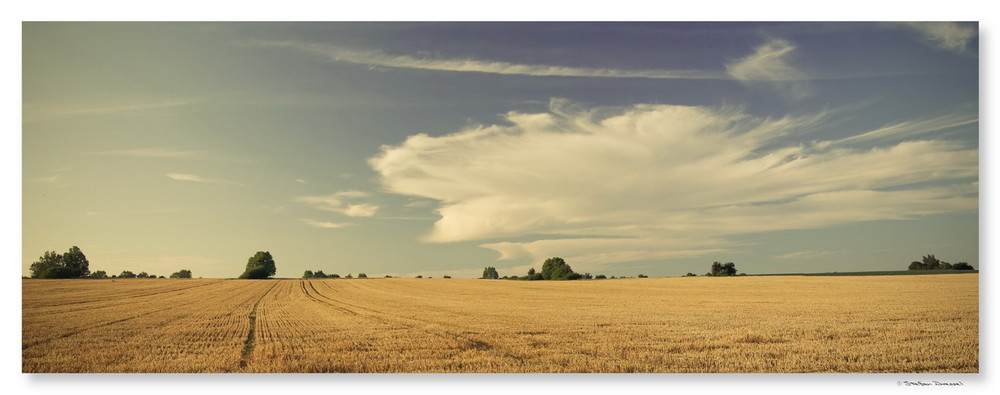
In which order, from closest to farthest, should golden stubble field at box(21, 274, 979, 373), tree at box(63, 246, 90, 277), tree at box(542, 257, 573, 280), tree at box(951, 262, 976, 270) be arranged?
golden stubble field at box(21, 274, 979, 373) < tree at box(951, 262, 976, 270) < tree at box(63, 246, 90, 277) < tree at box(542, 257, 573, 280)

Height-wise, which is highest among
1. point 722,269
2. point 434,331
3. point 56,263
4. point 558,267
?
point 56,263

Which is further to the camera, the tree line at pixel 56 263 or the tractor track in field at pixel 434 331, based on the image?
the tree line at pixel 56 263

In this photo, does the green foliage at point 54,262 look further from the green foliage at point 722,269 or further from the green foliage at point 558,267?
the green foliage at point 722,269

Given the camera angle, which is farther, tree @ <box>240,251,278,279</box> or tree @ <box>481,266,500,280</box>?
tree @ <box>481,266,500,280</box>

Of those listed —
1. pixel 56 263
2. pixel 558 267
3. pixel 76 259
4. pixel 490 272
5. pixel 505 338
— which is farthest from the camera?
pixel 558 267

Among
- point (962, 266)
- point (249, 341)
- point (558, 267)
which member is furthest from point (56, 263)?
point (962, 266)

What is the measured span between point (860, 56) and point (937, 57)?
62.5 inches

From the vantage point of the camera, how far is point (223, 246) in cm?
1320

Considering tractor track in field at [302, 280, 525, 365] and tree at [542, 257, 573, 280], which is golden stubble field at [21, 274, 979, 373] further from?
tree at [542, 257, 573, 280]

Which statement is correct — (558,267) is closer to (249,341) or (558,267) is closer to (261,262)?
(261,262)

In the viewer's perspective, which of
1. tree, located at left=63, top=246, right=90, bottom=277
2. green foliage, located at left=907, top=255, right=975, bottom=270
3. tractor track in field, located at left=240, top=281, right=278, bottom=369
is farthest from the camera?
tree, located at left=63, top=246, right=90, bottom=277

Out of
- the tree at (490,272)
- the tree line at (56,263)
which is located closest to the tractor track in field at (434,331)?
the tree at (490,272)

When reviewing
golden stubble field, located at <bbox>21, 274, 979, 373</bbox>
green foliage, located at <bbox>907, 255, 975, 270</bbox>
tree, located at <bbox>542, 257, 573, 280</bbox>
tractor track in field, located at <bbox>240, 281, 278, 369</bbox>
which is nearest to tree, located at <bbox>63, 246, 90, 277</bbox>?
golden stubble field, located at <bbox>21, 274, 979, 373</bbox>
